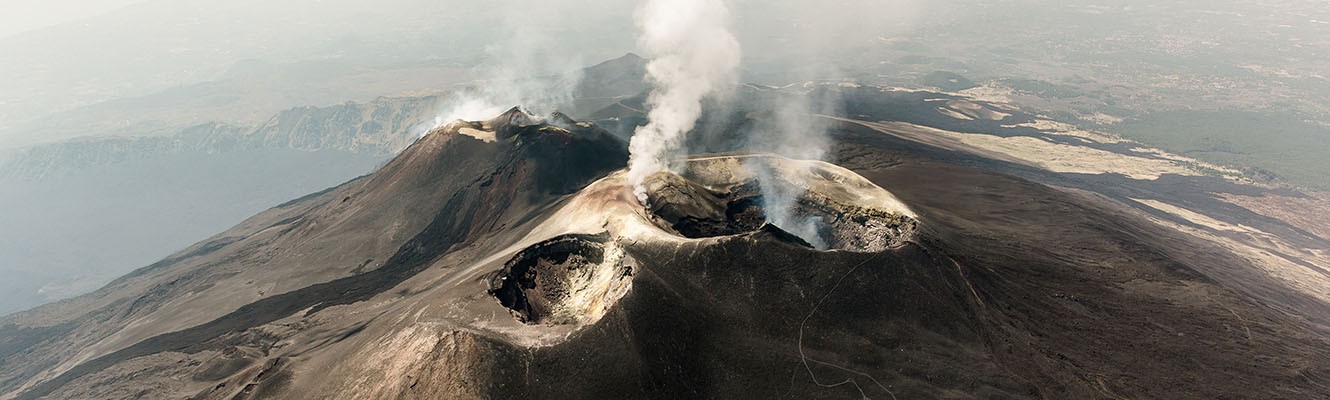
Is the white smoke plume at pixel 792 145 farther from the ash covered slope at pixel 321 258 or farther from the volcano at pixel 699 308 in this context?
the ash covered slope at pixel 321 258

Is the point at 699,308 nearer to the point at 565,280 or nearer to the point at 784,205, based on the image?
the point at 565,280

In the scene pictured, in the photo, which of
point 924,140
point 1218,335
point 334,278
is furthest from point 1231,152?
point 334,278

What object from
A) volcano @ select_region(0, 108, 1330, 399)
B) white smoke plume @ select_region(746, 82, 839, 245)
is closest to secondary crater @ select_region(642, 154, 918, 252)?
white smoke plume @ select_region(746, 82, 839, 245)

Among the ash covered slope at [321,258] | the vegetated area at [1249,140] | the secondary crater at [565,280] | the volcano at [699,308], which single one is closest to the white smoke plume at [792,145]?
the volcano at [699,308]

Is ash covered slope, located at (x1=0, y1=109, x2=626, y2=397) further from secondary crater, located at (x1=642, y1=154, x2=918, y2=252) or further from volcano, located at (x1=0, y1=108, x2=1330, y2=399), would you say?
secondary crater, located at (x1=642, y1=154, x2=918, y2=252)

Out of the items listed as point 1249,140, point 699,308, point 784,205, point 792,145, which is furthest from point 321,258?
point 1249,140

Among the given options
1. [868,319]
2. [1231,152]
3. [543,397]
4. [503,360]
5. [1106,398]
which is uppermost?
[503,360]

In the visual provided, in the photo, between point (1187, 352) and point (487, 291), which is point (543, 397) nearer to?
point (487, 291)
